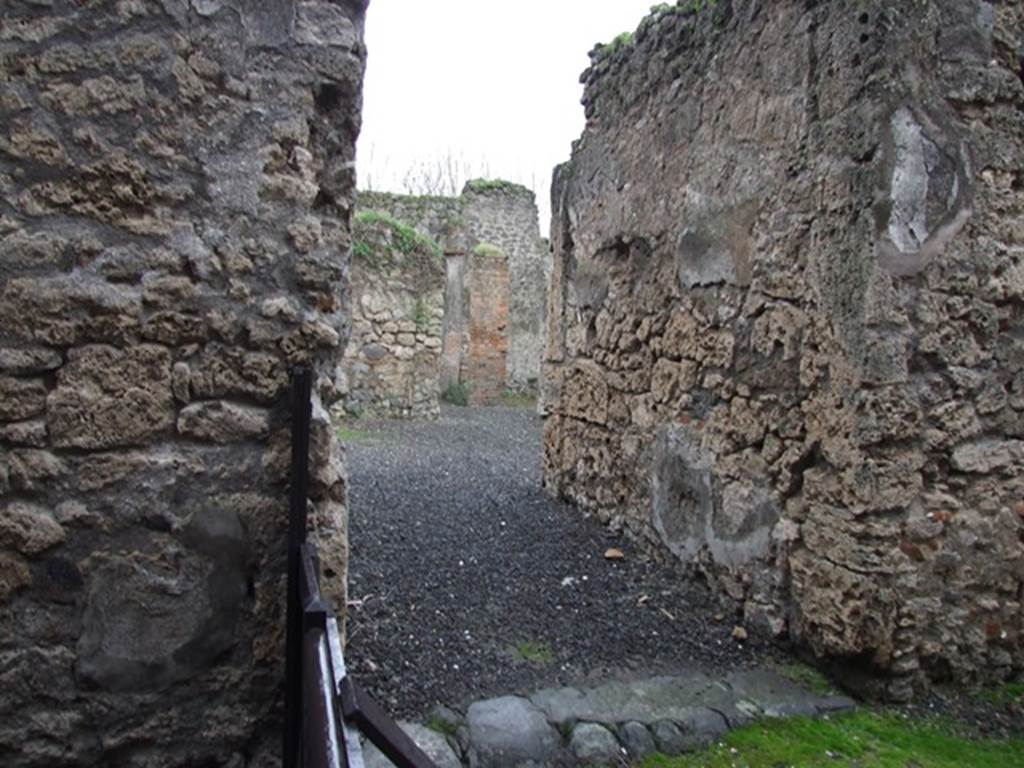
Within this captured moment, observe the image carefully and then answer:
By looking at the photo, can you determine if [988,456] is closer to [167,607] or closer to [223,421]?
[223,421]

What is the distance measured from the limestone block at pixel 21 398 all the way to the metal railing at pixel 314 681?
0.63 meters

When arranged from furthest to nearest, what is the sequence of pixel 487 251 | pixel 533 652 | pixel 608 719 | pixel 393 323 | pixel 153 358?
pixel 487 251 < pixel 393 323 < pixel 533 652 < pixel 608 719 < pixel 153 358

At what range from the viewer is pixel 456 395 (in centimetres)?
1522

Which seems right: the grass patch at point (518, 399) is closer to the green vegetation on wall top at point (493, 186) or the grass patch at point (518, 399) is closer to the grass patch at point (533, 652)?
the green vegetation on wall top at point (493, 186)

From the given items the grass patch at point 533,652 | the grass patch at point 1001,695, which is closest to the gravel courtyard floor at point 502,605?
the grass patch at point 533,652

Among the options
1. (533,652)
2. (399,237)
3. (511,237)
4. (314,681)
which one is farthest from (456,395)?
(314,681)

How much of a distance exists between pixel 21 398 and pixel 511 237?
630 inches

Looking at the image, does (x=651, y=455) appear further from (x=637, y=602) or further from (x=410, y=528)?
(x=410, y=528)

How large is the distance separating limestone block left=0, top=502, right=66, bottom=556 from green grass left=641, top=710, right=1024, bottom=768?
1.91 metres

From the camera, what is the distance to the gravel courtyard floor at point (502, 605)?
3.03m

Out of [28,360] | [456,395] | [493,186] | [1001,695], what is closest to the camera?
[28,360]

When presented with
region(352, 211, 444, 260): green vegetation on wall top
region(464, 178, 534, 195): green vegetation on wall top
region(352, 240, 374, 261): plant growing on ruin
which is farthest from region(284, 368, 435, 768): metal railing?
region(464, 178, 534, 195): green vegetation on wall top

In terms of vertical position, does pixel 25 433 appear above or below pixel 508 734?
above

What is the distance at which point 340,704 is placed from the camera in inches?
47.8
